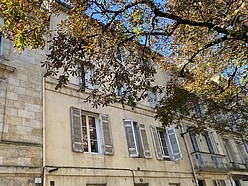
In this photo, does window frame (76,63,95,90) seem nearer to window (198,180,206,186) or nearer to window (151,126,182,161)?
window (151,126,182,161)

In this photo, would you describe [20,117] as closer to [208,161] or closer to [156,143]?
[156,143]

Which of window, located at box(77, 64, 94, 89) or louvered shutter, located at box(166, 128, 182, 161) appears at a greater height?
window, located at box(77, 64, 94, 89)

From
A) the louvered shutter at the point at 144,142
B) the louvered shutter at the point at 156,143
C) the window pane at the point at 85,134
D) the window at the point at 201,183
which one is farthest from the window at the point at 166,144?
the window pane at the point at 85,134

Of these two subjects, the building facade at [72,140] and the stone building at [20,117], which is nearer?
the stone building at [20,117]

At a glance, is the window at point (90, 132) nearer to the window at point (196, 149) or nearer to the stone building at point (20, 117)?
the stone building at point (20, 117)

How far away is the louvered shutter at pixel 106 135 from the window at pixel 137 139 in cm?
109

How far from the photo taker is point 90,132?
33.4 ft

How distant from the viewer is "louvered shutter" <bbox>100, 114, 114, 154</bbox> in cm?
1009

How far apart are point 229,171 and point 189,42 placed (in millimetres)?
11751

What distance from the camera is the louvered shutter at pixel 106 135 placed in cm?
1009

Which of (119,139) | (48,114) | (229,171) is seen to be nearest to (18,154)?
(48,114)

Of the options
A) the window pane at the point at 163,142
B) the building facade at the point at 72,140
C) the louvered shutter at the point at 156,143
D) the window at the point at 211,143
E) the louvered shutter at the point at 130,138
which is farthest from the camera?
the window at the point at 211,143

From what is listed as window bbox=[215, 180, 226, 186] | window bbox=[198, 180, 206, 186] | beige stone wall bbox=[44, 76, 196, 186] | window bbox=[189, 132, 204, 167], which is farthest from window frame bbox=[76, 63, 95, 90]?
window bbox=[215, 180, 226, 186]

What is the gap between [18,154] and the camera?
754 cm
